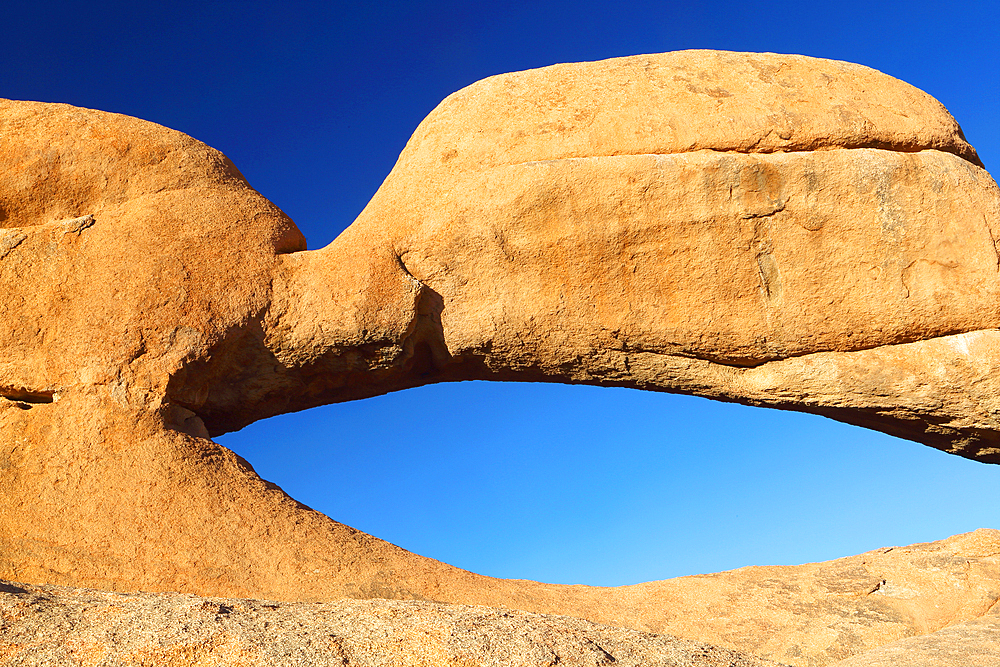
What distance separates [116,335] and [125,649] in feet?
8.90

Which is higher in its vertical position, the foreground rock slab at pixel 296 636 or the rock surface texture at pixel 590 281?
the rock surface texture at pixel 590 281

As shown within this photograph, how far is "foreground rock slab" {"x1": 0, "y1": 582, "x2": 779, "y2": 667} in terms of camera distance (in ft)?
10.6

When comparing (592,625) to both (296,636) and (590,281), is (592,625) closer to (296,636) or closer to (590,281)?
(296,636)

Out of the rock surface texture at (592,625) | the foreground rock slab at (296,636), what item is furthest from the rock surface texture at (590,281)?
the foreground rock slab at (296,636)

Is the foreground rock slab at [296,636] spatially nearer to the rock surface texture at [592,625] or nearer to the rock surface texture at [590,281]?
the rock surface texture at [592,625]

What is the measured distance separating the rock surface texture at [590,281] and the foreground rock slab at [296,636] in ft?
4.56

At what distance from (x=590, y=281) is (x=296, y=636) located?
337 centimetres

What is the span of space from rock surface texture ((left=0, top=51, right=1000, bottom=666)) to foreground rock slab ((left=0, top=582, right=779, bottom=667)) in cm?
139

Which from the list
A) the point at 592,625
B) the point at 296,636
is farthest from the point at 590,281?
the point at 296,636

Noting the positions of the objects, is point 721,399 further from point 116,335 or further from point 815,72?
point 116,335

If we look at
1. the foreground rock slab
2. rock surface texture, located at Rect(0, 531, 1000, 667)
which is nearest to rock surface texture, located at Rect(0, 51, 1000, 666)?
rock surface texture, located at Rect(0, 531, 1000, 667)

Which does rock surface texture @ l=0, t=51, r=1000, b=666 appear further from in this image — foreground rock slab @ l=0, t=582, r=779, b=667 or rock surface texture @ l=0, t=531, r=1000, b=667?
foreground rock slab @ l=0, t=582, r=779, b=667

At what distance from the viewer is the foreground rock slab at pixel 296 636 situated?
3246mm

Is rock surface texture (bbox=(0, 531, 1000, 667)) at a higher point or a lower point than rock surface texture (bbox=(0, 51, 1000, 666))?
lower
